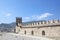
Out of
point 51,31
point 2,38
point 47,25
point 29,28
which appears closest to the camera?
point 2,38

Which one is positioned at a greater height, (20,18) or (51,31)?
(20,18)

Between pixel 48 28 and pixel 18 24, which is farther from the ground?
pixel 18 24

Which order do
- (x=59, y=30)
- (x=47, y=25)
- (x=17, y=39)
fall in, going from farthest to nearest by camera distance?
(x=47, y=25), (x=59, y=30), (x=17, y=39)

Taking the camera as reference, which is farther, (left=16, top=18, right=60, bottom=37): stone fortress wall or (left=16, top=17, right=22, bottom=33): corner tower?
(left=16, top=17, right=22, bottom=33): corner tower

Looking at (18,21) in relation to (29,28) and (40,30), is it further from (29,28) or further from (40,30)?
(40,30)

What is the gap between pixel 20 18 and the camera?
1515 inches

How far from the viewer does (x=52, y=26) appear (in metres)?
17.5

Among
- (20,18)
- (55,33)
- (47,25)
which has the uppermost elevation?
(20,18)

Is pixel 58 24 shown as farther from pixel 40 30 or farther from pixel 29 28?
pixel 29 28

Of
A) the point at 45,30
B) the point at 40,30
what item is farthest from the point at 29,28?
the point at 45,30

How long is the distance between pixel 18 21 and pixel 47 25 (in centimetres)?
1960

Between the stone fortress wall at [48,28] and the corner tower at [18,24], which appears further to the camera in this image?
the corner tower at [18,24]

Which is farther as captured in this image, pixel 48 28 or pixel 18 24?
pixel 18 24

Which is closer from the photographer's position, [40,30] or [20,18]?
[40,30]
